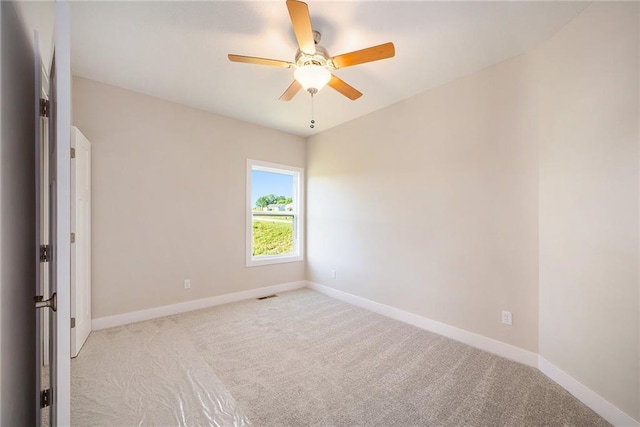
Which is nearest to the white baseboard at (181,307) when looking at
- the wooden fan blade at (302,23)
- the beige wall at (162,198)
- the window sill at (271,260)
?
the beige wall at (162,198)

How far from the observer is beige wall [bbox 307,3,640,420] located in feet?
5.36

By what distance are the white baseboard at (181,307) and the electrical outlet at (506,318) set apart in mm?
3002

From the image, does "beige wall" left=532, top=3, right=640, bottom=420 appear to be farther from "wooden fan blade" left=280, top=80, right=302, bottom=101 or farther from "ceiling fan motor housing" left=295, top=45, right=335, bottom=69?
"wooden fan blade" left=280, top=80, right=302, bottom=101

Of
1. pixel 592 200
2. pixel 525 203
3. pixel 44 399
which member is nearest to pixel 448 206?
pixel 525 203

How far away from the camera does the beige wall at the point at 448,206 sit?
7.63 ft

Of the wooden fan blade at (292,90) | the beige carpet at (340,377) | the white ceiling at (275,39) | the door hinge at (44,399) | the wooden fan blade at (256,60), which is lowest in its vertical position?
the beige carpet at (340,377)

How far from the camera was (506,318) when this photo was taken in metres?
2.39

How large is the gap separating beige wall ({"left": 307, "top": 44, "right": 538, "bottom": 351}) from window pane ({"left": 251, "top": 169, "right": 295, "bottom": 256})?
950 millimetres

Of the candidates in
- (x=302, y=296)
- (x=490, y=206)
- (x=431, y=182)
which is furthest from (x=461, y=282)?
(x=302, y=296)

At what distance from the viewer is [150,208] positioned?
3178 mm

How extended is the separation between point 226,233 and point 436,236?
282cm

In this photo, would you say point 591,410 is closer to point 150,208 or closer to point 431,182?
point 431,182

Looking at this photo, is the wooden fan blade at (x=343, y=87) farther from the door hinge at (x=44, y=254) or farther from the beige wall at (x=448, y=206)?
the door hinge at (x=44, y=254)

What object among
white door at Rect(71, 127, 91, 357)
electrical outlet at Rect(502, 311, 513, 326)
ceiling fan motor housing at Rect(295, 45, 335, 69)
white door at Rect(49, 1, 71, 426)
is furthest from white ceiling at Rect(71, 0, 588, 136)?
electrical outlet at Rect(502, 311, 513, 326)
